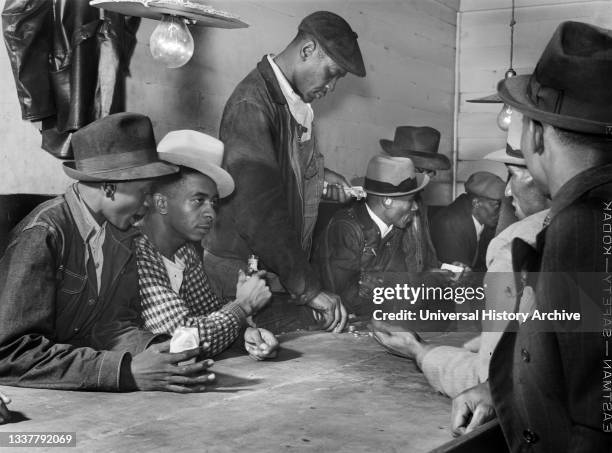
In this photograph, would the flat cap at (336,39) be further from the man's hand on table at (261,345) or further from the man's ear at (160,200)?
the man's hand on table at (261,345)

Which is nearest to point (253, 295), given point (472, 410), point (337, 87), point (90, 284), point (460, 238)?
point (90, 284)

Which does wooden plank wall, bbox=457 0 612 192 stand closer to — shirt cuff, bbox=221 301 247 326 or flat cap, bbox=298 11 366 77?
flat cap, bbox=298 11 366 77

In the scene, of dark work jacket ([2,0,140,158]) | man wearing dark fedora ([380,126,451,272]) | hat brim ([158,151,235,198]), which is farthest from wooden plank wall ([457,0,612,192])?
dark work jacket ([2,0,140,158])

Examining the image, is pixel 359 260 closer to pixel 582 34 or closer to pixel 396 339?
pixel 396 339

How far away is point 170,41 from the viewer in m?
3.08

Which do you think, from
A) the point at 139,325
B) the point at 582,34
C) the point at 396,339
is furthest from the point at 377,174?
the point at 582,34

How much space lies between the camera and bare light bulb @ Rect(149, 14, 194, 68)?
3.08m

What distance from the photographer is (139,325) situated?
2951 mm

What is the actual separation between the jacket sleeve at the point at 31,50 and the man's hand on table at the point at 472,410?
1.87 meters

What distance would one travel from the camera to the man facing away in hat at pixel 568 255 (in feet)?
5.16

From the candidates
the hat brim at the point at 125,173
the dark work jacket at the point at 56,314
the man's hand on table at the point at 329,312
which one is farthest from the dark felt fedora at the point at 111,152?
the man's hand on table at the point at 329,312

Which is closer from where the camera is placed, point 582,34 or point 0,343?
point 582,34

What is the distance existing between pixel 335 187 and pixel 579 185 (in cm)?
294

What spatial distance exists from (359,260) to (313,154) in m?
0.76
